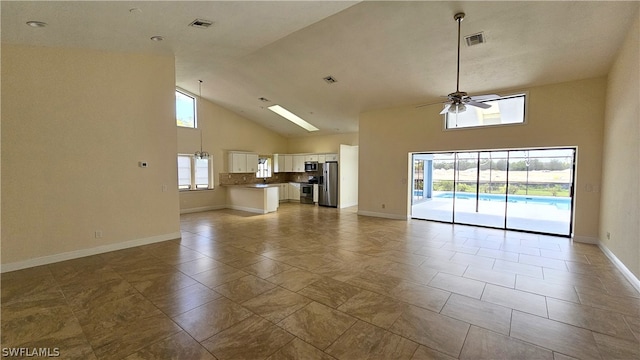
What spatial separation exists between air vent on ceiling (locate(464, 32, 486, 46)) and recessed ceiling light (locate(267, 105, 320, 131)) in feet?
20.2

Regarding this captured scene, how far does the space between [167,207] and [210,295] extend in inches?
124

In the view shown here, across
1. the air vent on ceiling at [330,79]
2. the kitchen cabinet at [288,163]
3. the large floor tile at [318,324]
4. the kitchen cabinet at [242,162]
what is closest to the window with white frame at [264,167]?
the kitchen cabinet at [242,162]

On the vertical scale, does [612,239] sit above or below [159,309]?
above

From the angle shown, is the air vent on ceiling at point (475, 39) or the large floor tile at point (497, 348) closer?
the large floor tile at point (497, 348)

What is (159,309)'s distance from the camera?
2.80 meters

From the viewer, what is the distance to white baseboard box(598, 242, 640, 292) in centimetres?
334

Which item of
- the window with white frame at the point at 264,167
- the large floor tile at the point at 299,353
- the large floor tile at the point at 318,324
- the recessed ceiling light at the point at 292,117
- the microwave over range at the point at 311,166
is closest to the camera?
the large floor tile at the point at 299,353

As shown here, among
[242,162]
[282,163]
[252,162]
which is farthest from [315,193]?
[242,162]

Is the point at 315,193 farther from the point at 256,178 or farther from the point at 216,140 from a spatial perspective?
the point at 216,140

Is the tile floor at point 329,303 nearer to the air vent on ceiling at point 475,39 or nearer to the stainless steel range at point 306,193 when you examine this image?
the air vent on ceiling at point 475,39

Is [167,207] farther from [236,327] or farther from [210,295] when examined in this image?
[236,327]

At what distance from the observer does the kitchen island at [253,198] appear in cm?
891

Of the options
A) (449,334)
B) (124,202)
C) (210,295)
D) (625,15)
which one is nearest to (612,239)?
(625,15)

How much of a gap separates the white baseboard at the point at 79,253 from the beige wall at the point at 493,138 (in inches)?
219
